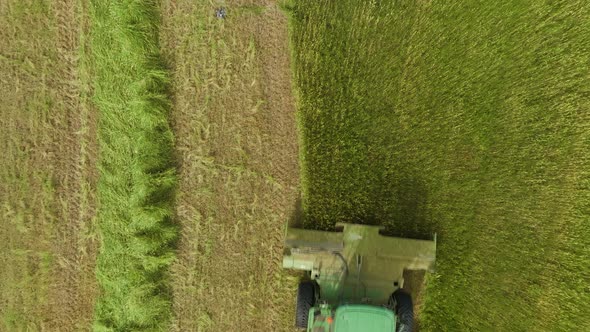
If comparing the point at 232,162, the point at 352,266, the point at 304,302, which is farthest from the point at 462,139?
the point at 232,162

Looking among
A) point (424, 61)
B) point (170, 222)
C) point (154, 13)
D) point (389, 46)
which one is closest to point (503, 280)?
point (424, 61)

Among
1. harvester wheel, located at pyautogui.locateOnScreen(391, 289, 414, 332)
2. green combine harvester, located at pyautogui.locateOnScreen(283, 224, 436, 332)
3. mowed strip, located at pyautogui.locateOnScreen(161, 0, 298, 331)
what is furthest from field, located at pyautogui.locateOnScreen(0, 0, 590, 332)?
harvester wheel, located at pyautogui.locateOnScreen(391, 289, 414, 332)

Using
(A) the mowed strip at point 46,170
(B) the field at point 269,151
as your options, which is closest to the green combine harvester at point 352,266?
(B) the field at point 269,151

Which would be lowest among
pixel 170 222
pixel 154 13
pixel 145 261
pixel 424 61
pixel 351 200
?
pixel 145 261

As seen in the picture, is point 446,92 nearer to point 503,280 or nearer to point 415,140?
point 415,140

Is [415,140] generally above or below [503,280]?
above

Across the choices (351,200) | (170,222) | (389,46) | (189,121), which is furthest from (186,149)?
(389,46)
